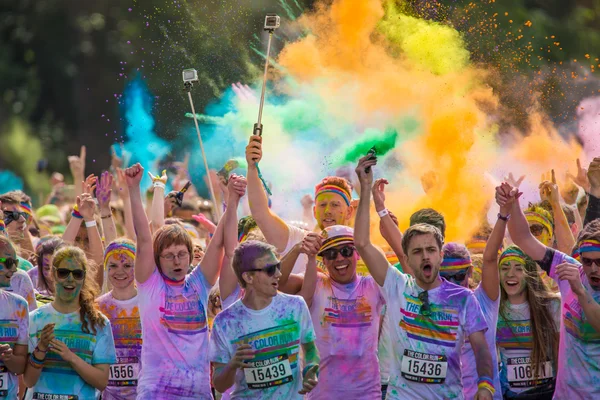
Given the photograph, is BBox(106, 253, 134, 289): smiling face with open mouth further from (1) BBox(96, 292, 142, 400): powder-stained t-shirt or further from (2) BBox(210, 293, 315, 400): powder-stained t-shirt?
(2) BBox(210, 293, 315, 400): powder-stained t-shirt

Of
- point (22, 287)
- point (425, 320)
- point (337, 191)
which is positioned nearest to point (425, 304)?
point (425, 320)

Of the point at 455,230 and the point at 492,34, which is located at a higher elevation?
the point at 492,34

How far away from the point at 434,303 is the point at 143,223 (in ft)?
5.83

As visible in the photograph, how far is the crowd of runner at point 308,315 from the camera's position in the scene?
5.53 meters

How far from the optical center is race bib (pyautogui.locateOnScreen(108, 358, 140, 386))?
644 cm

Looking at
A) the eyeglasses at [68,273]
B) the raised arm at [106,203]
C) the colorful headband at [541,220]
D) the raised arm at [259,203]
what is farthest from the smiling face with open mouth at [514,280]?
the raised arm at [106,203]

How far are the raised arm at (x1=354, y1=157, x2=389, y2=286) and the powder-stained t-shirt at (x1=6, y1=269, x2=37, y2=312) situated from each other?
2.30 m

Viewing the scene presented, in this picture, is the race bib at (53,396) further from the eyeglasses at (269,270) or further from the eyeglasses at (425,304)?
the eyeglasses at (425,304)

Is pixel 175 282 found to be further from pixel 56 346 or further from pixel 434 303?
pixel 434 303

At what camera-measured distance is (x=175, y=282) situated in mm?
6102

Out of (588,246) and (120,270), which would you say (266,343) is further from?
(588,246)

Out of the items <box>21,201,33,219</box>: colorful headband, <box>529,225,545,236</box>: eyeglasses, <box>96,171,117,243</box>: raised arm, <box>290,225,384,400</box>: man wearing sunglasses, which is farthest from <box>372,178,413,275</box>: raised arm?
Answer: <box>21,201,33,219</box>: colorful headband

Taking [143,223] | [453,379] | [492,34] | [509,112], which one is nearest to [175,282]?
[143,223]

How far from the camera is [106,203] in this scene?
746cm
